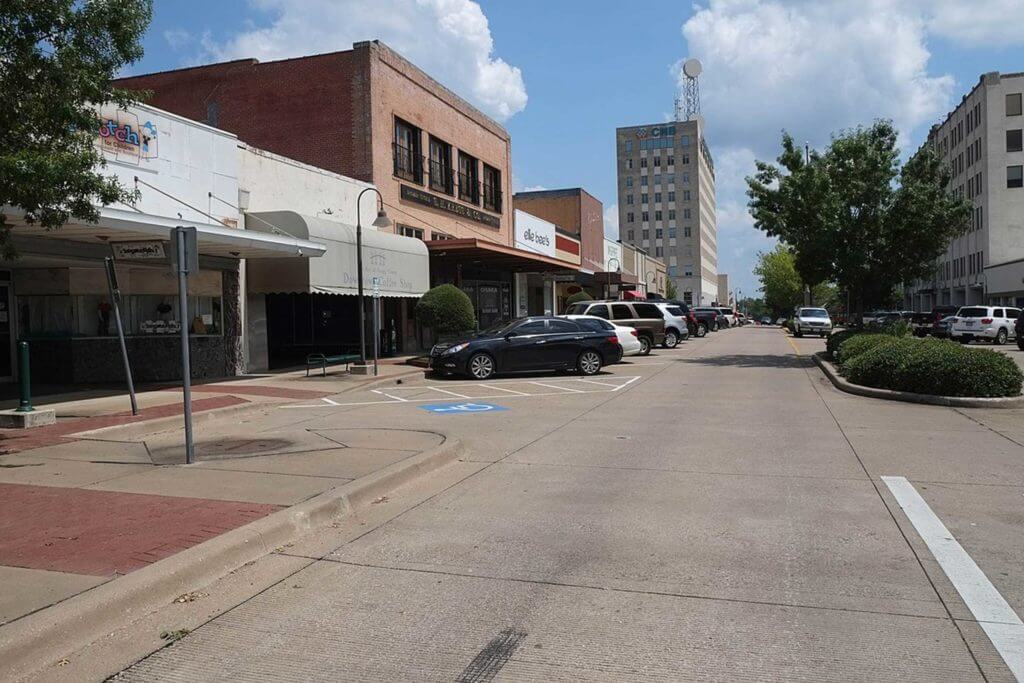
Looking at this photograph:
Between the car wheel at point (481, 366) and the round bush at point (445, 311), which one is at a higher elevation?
the round bush at point (445, 311)

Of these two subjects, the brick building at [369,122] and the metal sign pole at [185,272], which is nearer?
the metal sign pole at [185,272]

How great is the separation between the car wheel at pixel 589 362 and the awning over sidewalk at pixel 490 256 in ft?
22.4

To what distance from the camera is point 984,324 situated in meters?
35.2

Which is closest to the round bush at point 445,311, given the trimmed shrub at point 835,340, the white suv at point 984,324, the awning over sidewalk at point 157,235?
the awning over sidewalk at point 157,235

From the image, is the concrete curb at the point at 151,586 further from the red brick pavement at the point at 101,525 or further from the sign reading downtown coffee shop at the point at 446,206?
the sign reading downtown coffee shop at the point at 446,206

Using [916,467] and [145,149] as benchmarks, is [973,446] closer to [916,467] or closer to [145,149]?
[916,467]

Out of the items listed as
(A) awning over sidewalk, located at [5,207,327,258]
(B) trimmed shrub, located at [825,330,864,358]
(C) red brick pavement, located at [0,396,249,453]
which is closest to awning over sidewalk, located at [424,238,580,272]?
(A) awning over sidewalk, located at [5,207,327,258]

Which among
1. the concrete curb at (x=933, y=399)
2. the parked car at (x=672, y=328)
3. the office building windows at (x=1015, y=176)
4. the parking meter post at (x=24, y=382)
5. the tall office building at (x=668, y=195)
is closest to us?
the parking meter post at (x=24, y=382)

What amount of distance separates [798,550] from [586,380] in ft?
45.7

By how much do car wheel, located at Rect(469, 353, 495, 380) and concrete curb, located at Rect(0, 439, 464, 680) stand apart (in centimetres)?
1243

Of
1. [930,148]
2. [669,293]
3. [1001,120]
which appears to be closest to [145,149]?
[930,148]

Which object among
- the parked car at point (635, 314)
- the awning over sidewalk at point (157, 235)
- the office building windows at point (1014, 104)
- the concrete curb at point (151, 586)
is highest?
the office building windows at point (1014, 104)

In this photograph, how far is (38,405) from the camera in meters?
14.0

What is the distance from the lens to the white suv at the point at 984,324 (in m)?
35.2
